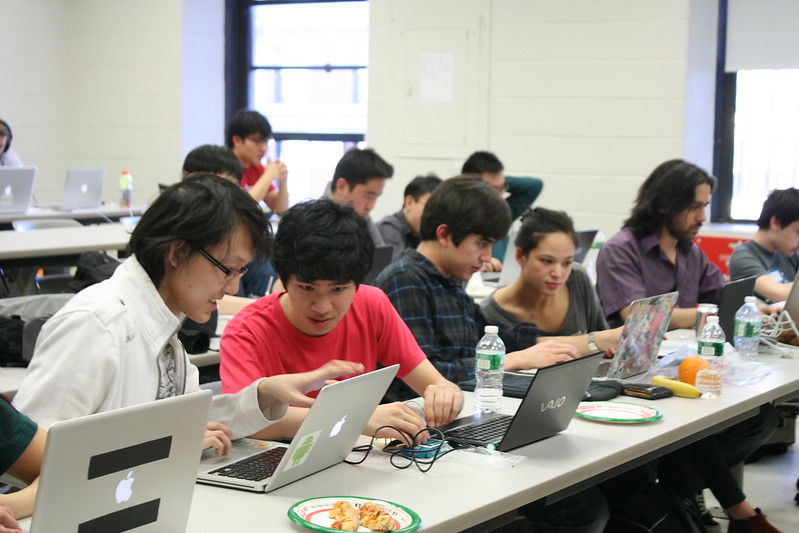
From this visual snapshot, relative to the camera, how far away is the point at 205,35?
24.7 feet

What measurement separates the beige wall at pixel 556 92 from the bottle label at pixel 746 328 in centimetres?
277

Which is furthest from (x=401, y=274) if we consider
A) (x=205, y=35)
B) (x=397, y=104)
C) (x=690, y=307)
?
(x=205, y=35)

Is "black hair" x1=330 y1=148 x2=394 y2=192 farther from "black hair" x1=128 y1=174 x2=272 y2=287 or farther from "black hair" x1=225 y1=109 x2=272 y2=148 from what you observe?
"black hair" x1=128 y1=174 x2=272 y2=287

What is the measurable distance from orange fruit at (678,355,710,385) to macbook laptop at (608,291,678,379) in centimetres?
12

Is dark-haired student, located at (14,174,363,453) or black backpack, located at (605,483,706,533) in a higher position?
dark-haired student, located at (14,174,363,453)

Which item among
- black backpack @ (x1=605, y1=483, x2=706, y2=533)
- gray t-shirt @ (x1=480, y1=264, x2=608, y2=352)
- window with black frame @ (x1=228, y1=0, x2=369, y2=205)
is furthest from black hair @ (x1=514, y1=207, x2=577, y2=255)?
window with black frame @ (x1=228, y1=0, x2=369, y2=205)

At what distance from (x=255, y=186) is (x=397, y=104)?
1324 millimetres

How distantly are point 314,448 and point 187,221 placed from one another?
0.46 m

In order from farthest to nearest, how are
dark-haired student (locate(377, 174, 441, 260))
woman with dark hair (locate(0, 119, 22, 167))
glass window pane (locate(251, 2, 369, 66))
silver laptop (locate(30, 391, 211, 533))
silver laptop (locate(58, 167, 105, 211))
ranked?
glass window pane (locate(251, 2, 369, 66)) < silver laptop (locate(58, 167, 105, 211)) < woman with dark hair (locate(0, 119, 22, 167)) < dark-haired student (locate(377, 174, 441, 260)) < silver laptop (locate(30, 391, 211, 533))

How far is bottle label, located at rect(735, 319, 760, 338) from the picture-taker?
10.1 feet

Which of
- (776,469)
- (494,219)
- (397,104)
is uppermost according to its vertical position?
(397,104)

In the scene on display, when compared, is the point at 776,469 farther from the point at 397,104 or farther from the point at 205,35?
the point at 205,35

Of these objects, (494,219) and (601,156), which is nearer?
(494,219)

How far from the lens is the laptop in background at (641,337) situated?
261 cm
